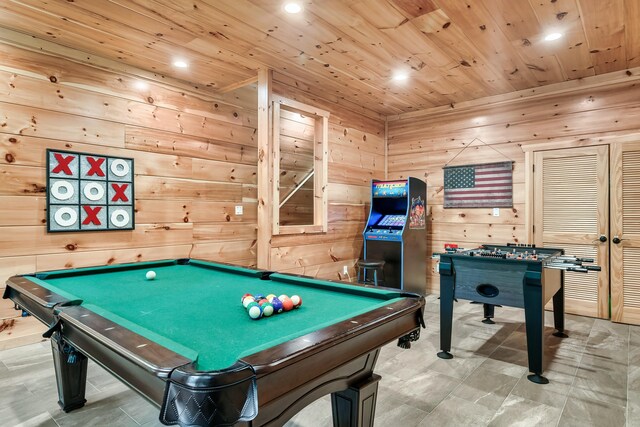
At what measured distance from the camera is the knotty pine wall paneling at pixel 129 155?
9.55ft

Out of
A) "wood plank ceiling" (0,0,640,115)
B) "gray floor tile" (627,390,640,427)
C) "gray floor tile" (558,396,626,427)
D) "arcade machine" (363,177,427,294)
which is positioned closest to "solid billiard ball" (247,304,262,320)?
"gray floor tile" (558,396,626,427)

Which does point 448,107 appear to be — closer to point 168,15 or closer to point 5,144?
point 168,15

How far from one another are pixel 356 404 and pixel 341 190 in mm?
3738

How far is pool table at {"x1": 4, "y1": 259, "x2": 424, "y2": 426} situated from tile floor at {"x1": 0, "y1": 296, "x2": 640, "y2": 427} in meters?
0.27

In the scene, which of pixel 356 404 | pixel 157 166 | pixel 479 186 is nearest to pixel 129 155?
pixel 157 166

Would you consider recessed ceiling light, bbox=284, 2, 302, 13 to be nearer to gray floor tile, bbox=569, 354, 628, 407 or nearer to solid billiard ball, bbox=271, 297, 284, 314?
solid billiard ball, bbox=271, 297, 284, 314

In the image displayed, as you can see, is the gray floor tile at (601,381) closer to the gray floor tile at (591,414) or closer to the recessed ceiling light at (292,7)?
the gray floor tile at (591,414)

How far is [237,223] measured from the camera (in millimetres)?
4410

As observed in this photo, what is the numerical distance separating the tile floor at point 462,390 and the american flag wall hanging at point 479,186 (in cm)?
193

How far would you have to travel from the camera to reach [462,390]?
231cm

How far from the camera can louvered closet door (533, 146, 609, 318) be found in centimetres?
394

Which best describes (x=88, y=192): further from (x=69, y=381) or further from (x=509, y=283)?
(x=509, y=283)

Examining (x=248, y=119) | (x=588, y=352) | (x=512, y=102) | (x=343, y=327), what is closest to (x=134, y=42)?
(x=248, y=119)

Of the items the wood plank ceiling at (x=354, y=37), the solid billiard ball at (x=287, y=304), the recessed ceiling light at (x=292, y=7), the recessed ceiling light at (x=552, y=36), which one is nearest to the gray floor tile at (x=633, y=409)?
the solid billiard ball at (x=287, y=304)
